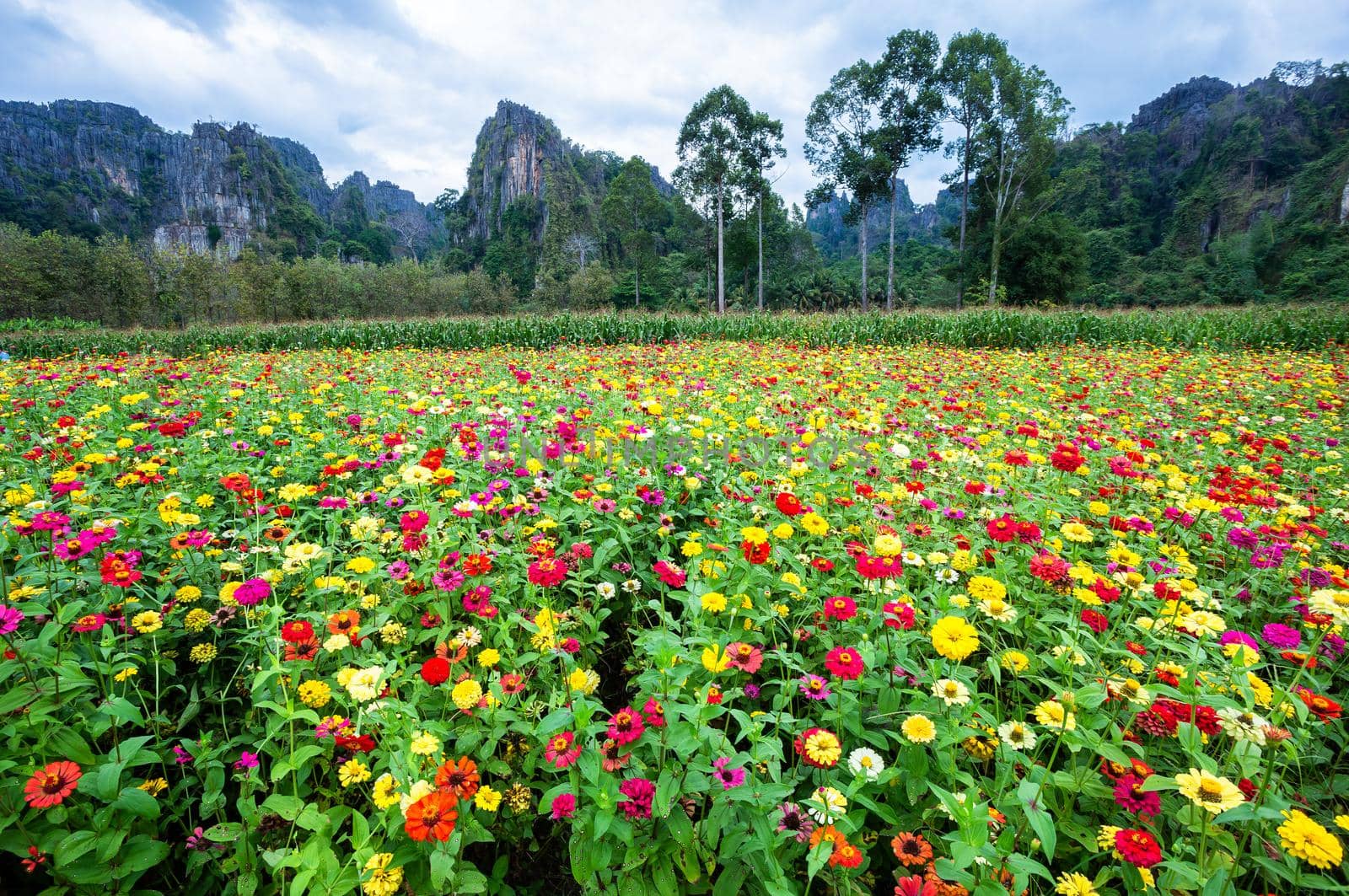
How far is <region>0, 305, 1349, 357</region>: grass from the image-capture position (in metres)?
11.2

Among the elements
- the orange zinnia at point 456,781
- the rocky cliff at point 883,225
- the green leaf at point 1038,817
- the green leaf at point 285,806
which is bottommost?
the green leaf at point 285,806

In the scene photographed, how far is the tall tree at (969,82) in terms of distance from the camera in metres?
25.7

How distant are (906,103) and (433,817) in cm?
3607

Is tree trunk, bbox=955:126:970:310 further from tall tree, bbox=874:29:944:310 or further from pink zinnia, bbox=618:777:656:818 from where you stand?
pink zinnia, bbox=618:777:656:818

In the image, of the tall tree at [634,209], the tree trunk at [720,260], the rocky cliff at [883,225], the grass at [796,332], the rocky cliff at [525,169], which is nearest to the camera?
the grass at [796,332]

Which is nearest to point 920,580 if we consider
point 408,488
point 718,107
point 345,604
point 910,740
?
point 910,740

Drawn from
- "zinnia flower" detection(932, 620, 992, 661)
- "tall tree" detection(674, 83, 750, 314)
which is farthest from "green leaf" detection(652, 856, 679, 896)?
"tall tree" detection(674, 83, 750, 314)

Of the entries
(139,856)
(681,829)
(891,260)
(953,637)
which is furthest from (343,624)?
(891,260)

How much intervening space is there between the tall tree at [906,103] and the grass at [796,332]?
14.8 m

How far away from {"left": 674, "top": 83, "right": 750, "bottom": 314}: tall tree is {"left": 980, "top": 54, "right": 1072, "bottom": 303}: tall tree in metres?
13.9

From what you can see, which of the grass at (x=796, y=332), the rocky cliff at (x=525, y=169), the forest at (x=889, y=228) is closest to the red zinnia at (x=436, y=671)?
the grass at (x=796, y=332)

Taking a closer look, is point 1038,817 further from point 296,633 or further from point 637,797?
point 296,633

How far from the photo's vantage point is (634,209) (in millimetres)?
58031

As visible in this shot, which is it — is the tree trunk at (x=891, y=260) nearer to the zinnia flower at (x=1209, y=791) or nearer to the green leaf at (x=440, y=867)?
the zinnia flower at (x=1209, y=791)
